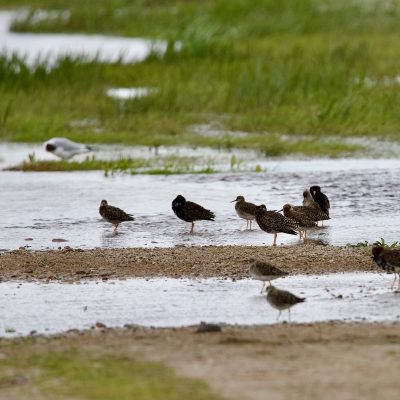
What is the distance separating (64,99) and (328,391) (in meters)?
19.7

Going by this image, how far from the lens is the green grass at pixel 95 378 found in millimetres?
8195

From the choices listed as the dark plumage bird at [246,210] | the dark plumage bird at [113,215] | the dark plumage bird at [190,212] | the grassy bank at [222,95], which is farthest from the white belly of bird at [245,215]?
the grassy bank at [222,95]

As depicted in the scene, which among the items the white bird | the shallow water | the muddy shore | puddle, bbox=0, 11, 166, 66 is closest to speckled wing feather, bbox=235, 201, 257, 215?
the shallow water

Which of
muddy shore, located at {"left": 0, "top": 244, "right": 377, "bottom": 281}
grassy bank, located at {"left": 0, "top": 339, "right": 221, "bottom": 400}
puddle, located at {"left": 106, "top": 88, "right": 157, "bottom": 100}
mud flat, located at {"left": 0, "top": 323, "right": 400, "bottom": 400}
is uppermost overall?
puddle, located at {"left": 106, "top": 88, "right": 157, "bottom": 100}

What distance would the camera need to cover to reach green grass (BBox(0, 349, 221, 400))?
820 cm

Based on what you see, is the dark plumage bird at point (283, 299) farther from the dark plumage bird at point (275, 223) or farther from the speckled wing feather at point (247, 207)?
the speckled wing feather at point (247, 207)

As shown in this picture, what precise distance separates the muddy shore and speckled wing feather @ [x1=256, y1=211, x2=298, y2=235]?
14.0 inches

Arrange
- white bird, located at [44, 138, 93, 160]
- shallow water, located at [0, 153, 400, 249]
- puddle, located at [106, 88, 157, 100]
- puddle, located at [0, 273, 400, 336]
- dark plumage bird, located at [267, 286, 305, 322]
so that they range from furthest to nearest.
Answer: puddle, located at [106, 88, 157, 100]
white bird, located at [44, 138, 93, 160]
shallow water, located at [0, 153, 400, 249]
puddle, located at [0, 273, 400, 336]
dark plumage bird, located at [267, 286, 305, 322]

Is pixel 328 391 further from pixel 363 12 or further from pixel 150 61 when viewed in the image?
pixel 363 12

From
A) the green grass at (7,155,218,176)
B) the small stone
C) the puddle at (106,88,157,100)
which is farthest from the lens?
the puddle at (106,88,157,100)

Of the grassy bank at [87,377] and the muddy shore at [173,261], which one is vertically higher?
the muddy shore at [173,261]

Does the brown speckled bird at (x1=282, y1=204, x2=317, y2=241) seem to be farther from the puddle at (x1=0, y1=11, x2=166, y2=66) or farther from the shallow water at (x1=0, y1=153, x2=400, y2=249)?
the puddle at (x1=0, y1=11, x2=166, y2=66)

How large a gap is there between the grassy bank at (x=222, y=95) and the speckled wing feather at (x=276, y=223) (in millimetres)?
8370

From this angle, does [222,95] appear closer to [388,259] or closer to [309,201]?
[309,201]
